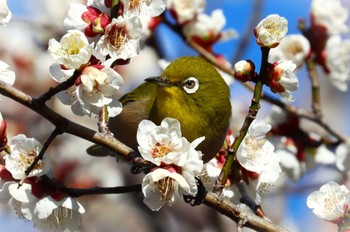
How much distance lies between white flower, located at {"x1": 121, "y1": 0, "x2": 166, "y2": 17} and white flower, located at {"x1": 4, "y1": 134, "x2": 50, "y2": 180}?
494 mm

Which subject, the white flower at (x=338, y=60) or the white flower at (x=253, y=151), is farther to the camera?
the white flower at (x=338, y=60)

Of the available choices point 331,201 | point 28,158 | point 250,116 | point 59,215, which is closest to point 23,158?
point 28,158

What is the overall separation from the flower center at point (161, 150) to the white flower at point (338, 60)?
1881 mm

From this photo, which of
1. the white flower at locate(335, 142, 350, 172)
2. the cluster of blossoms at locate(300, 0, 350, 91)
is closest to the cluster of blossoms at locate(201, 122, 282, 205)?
the white flower at locate(335, 142, 350, 172)

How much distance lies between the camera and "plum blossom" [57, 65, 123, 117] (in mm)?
2013

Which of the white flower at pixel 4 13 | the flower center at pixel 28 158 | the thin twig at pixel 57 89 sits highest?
the white flower at pixel 4 13

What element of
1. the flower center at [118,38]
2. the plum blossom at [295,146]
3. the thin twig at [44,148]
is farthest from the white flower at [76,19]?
the plum blossom at [295,146]

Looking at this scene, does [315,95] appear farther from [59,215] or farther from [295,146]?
[59,215]

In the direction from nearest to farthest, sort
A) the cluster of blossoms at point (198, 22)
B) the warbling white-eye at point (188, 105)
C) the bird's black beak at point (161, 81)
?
the bird's black beak at point (161, 81)
the warbling white-eye at point (188, 105)
the cluster of blossoms at point (198, 22)

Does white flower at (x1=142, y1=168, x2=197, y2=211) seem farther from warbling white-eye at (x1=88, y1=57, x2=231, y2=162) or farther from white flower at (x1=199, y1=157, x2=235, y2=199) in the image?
warbling white-eye at (x1=88, y1=57, x2=231, y2=162)

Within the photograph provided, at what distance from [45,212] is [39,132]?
2.68 m

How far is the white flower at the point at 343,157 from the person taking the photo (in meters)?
3.36

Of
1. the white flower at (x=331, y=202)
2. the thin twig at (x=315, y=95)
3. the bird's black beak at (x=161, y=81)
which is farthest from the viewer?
the thin twig at (x=315, y=95)

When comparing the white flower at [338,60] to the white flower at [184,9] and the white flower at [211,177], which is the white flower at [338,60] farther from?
the white flower at [211,177]
